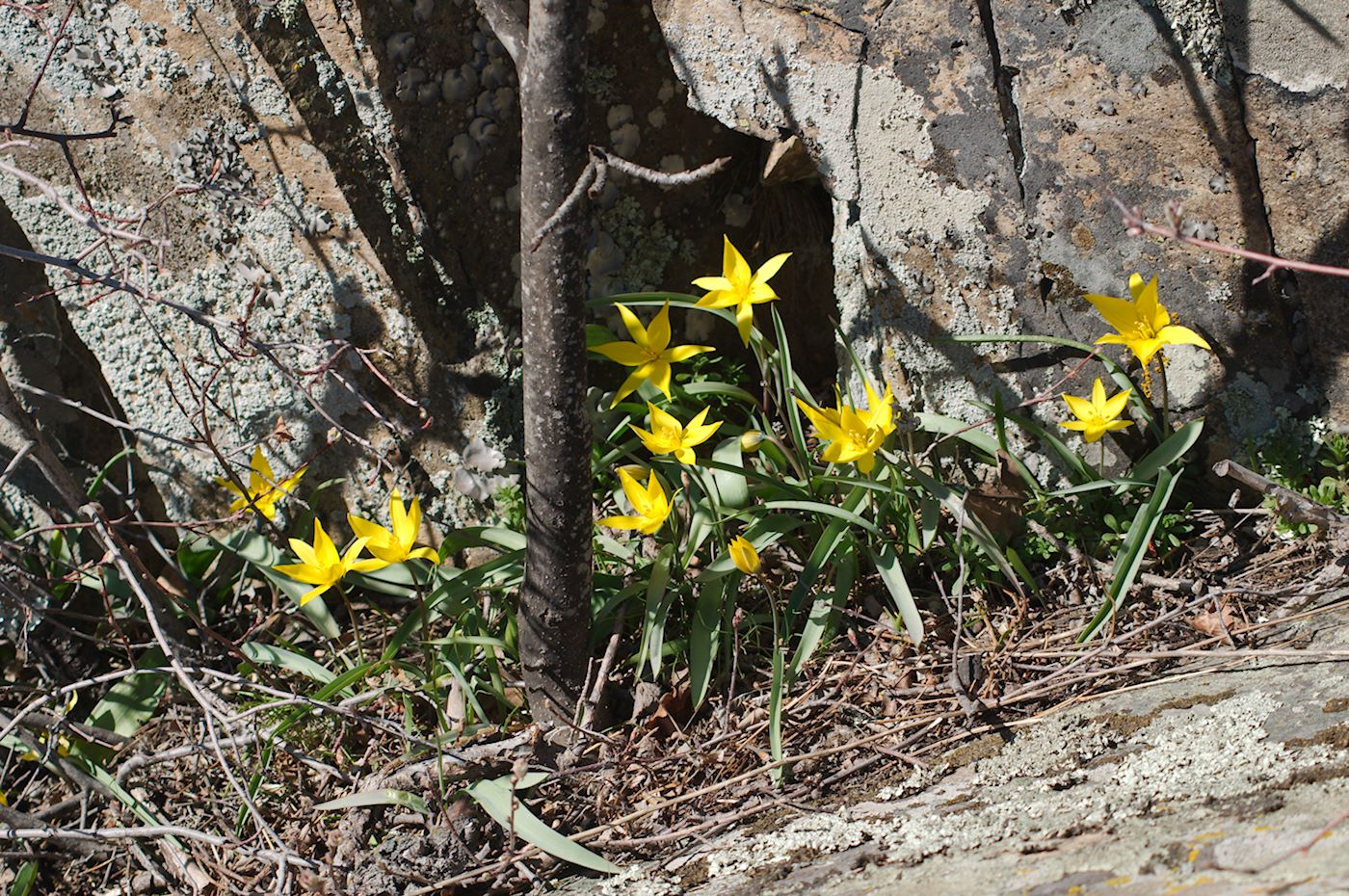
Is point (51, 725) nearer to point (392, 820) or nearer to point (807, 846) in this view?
point (392, 820)

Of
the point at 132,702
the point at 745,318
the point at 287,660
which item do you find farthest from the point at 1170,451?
the point at 132,702

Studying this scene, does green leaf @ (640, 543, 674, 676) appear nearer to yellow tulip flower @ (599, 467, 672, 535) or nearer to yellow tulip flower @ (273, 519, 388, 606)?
yellow tulip flower @ (599, 467, 672, 535)

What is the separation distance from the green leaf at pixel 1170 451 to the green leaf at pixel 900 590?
0.51 meters

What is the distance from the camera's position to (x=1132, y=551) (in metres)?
2.21

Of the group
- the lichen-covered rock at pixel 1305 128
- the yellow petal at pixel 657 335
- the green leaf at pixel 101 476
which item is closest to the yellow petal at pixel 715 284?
the yellow petal at pixel 657 335

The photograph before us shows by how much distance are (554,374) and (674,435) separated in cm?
40

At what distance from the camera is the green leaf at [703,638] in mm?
2225

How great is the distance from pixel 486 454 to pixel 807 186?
106cm

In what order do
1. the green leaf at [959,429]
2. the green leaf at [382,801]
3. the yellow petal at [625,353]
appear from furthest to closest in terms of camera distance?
the green leaf at [959,429], the yellow petal at [625,353], the green leaf at [382,801]

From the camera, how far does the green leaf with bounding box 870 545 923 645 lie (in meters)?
2.21

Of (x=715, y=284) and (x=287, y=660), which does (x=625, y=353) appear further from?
(x=287, y=660)

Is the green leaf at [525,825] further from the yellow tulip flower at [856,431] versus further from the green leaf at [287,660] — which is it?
the yellow tulip flower at [856,431]

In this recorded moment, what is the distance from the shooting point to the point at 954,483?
248cm

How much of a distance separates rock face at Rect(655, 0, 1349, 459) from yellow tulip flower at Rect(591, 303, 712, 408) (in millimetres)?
496
